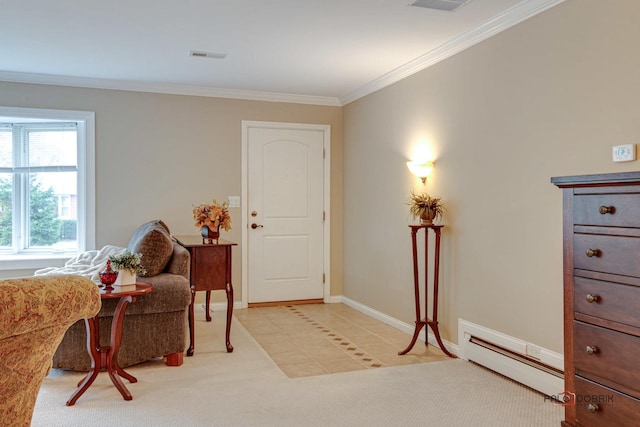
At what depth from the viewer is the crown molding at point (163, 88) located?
16.3 feet

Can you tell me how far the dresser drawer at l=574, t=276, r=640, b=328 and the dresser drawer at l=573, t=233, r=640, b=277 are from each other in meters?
0.06

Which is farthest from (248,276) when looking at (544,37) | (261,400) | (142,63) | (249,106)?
(544,37)

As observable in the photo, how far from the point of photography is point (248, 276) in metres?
5.83

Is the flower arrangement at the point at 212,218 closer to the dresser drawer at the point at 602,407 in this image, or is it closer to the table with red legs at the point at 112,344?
the table with red legs at the point at 112,344

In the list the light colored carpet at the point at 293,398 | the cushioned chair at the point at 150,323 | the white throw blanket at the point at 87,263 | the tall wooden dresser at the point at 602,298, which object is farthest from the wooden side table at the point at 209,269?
the tall wooden dresser at the point at 602,298

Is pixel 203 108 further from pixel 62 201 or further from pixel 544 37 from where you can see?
pixel 544 37

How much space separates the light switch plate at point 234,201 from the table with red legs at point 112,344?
254 centimetres

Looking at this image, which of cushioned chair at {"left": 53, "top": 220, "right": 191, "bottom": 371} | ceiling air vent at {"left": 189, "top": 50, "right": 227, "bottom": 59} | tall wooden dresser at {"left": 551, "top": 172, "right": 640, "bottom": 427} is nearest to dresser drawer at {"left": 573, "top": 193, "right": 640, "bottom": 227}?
tall wooden dresser at {"left": 551, "top": 172, "right": 640, "bottom": 427}

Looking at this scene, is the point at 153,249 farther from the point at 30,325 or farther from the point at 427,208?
the point at 30,325

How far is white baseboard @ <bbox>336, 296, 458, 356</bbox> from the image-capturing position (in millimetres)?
4082

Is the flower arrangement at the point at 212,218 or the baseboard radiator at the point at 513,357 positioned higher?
the flower arrangement at the point at 212,218

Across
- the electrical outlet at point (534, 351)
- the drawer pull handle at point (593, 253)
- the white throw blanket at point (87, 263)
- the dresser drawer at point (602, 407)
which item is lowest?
the electrical outlet at point (534, 351)

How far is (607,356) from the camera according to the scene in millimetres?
2047

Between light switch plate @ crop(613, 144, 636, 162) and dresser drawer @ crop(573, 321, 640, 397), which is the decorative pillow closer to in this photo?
dresser drawer @ crop(573, 321, 640, 397)
